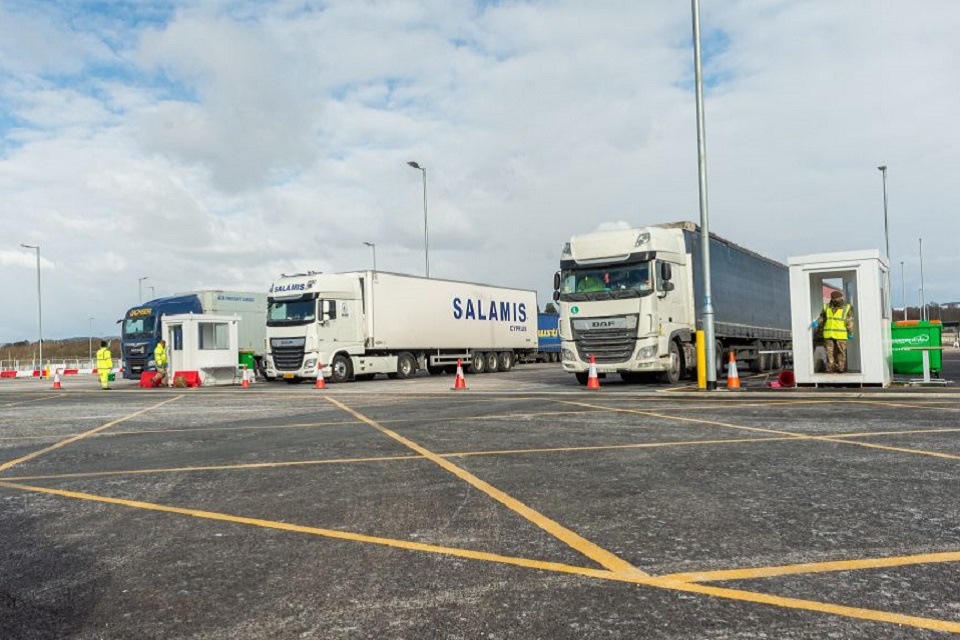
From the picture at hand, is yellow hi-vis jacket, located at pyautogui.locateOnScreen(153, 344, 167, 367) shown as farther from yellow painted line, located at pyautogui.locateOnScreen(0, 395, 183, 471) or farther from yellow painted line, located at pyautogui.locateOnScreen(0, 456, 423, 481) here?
yellow painted line, located at pyautogui.locateOnScreen(0, 456, 423, 481)

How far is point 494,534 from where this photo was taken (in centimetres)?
422

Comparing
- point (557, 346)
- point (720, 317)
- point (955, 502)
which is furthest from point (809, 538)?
point (557, 346)

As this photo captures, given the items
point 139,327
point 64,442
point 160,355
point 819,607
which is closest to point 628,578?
point 819,607

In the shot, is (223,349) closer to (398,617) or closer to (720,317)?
(720,317)

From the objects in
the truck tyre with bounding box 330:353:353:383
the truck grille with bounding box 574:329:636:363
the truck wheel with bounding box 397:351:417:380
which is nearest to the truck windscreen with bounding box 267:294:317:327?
the truck tyre with bounding box 330:353:353:383

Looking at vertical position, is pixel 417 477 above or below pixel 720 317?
below

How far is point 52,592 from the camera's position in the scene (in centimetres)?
340

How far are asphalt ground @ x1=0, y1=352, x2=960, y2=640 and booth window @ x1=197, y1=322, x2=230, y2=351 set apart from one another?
15.2 metres

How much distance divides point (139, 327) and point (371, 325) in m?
9.23

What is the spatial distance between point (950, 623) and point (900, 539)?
1.19 metres

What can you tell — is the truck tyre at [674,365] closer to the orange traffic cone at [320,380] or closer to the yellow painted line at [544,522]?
the orange traffic cone at [320,380]

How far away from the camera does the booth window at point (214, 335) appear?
938 inches

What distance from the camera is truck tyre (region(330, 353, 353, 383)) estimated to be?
917 inches

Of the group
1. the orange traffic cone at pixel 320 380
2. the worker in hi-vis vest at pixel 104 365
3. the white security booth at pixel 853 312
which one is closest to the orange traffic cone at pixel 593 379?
the white security booth at pixel 853 312
